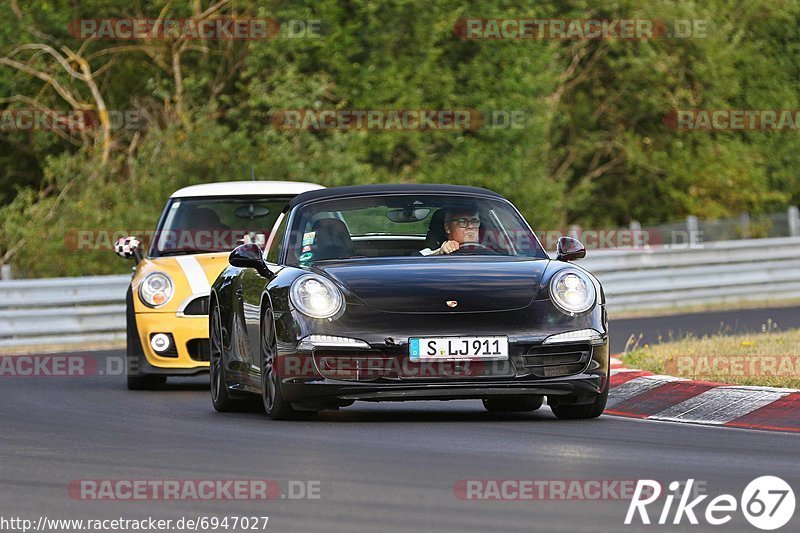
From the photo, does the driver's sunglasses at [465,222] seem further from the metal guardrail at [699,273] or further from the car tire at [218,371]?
the metal guardrail at [699,273]

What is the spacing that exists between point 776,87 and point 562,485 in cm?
4036

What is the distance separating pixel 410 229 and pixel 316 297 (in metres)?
1.34

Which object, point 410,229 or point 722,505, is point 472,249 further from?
point 722,505

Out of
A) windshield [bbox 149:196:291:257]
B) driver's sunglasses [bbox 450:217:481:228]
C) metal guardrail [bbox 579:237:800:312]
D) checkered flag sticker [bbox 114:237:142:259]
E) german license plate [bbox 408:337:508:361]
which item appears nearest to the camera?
german license plate [bbox 408:337:508:361]

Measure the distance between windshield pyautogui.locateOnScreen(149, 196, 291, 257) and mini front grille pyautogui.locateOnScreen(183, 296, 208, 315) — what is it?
0.67 m

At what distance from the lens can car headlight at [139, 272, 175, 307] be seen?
46.9 ft

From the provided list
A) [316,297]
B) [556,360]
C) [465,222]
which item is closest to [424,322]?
[316,297]

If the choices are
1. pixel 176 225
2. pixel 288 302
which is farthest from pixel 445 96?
pixel 288 302

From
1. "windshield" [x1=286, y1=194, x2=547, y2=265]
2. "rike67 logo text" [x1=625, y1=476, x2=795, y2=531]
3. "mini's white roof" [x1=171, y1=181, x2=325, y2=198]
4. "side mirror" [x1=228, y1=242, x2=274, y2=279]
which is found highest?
"mini's white roof" [x1=171, y1=181, x2=325, y2=198]

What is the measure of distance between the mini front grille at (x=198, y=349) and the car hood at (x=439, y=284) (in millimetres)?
3855

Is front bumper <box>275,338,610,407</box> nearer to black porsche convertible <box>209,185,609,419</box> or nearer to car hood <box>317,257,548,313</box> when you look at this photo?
black porsche convertible <box>209,185,609,419</box>

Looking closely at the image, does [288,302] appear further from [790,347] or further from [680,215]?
[680,215]

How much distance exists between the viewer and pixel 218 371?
474 inches

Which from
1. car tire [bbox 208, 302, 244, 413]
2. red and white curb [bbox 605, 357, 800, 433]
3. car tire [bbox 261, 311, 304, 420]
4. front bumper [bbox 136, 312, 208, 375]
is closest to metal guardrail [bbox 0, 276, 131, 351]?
front bumper [bbox 136, 312, 208, 375]
